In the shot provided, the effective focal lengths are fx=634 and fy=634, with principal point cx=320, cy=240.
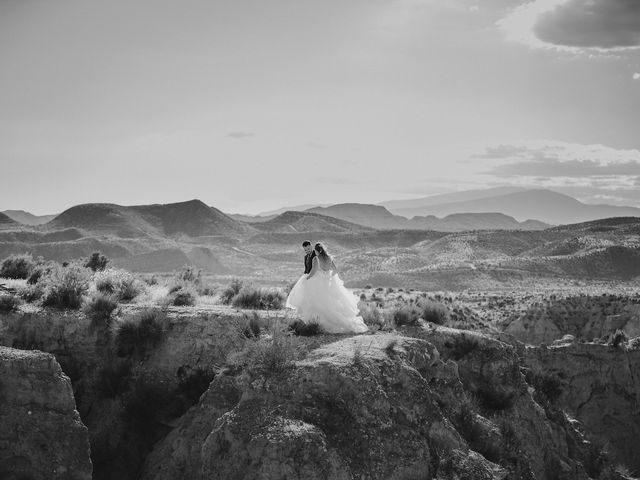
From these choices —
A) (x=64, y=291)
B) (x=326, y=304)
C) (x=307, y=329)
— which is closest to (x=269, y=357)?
(x=307, y=329)

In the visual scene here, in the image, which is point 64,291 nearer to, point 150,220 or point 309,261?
point 309,261

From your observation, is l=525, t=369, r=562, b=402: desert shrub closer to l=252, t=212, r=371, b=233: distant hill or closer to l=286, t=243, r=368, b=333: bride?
l=286, t=243, r=368, b=333: bride

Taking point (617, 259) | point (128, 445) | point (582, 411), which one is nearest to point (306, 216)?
point (617, 259)

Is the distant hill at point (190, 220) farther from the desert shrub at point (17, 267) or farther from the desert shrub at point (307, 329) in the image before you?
the desert shrub at point (307, 329)

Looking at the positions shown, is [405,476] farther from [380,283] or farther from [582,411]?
[380,283]

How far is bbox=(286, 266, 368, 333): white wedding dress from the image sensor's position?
14781 millimetres

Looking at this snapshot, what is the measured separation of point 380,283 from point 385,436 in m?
59.3

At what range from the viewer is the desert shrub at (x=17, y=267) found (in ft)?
72.6

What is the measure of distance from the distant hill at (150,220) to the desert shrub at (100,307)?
106 meters

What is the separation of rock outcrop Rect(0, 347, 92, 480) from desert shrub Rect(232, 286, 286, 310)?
23.3 feet

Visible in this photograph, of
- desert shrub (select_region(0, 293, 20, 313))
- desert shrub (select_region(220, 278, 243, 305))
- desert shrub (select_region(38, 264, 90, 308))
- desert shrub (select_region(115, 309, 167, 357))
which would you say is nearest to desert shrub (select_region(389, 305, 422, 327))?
desert shrub (select_region(220, 278, 243, 305))

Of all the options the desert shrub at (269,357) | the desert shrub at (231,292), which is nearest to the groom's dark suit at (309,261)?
the desert shrub at (269,357)

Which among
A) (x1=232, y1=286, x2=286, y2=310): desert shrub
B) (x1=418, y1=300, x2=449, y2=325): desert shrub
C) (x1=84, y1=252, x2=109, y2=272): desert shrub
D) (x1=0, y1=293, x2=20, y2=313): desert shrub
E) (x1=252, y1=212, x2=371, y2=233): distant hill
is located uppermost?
(x1=252, y1=212, x2=371, y2=233): distant hill

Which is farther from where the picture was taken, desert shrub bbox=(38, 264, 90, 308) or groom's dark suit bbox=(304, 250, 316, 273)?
desert shrub bbox=(38, 264, 90, 308)
